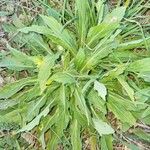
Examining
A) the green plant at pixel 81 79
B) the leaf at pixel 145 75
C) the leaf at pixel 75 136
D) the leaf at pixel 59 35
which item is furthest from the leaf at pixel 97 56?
the leaf at pixel 75 136

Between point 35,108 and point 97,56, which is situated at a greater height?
point 97,56

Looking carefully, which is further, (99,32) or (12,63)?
(12,63)

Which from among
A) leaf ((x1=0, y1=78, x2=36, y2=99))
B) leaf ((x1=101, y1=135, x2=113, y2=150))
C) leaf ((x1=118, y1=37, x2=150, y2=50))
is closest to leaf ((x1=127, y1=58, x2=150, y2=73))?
leaf ((x1=118, y1=37, x2=150, y2=50))

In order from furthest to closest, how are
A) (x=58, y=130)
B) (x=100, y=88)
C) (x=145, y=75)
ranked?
(x=58, y=130), (x=145, y=75), (x=100, y=88)

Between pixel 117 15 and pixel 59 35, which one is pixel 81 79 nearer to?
pixel 59 35

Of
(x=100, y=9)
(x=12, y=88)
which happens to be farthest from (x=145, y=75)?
(x=12, y=88)

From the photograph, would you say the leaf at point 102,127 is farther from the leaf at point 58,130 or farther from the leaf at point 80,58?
the leaf at point 80,58

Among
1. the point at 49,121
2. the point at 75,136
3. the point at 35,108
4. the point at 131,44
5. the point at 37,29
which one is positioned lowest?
the point at 75,136
